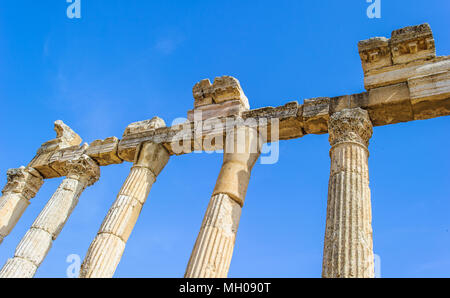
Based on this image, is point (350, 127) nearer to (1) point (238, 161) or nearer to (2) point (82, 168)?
(1) point (238, 161)

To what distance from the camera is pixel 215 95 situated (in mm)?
15359

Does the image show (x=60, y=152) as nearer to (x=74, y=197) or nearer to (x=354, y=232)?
(x=74, y=197)

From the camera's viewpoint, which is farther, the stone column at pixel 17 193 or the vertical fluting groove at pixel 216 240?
the stone column at pixel 17 193

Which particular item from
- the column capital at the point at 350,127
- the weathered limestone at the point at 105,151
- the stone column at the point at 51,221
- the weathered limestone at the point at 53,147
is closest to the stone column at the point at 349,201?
the column capital at the point at 350,127

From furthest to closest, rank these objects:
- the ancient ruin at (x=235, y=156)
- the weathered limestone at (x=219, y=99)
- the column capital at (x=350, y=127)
A: the weathered limestone at (x=219, y=99), the column capital at (x=350, y=127), the ancient ruin at (x=235, y=156)

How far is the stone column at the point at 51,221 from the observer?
13.4 m

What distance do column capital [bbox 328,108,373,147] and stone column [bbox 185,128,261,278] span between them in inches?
103

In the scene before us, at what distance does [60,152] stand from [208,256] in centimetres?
1009

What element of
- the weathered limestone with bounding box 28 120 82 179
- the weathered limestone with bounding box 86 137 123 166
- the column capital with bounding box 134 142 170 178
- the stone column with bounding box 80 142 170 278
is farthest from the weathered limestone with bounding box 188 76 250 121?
the weathered limestone with bounding box 28 120 82 179

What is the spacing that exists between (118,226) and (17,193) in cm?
665

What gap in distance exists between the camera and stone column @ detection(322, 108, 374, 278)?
8.47 m

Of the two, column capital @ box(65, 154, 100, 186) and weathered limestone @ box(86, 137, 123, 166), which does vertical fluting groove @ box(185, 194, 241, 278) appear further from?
column capital @ box(65, 154, 100, 186)

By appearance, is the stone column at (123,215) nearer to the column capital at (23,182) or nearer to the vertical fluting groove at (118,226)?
the vertical fluting groove at (118,226)
